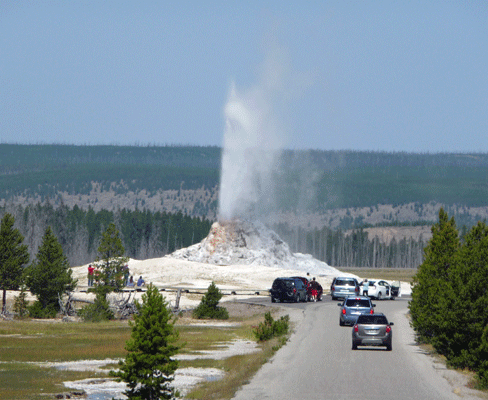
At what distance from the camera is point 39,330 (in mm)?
40562

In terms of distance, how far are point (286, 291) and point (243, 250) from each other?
3499cm

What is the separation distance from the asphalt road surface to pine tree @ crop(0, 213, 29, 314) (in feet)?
72.6

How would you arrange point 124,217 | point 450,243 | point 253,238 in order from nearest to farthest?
point 450,243 → point 253,238 → point 124,217

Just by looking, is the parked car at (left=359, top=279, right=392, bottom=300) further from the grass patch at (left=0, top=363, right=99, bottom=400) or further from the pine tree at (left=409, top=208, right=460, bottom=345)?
the grass patch at (left=0, top=363, right=99, bottom=400)

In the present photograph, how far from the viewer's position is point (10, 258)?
49312mm

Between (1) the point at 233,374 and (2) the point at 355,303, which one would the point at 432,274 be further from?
(1) the point at 233,374

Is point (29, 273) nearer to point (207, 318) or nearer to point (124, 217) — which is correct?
point (207, 318)

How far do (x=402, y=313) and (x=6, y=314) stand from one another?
951 inches

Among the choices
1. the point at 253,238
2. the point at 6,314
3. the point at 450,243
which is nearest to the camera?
the point at 450,243

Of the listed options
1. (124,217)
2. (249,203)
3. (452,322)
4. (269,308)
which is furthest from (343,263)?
(452,322)

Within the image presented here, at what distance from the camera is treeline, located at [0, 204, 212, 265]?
154 m

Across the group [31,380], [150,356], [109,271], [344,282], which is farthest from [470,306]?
[344,282]

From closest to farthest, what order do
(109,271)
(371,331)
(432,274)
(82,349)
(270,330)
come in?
(371,331)
(432,274)
(82,349)
(270,330)
(109,271)

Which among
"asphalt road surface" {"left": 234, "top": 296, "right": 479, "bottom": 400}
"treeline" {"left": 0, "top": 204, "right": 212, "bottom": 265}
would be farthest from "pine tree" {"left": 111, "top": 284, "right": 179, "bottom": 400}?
"treeline" {"left": 0, "top": 204, "right": 212, "bottom": 265}
